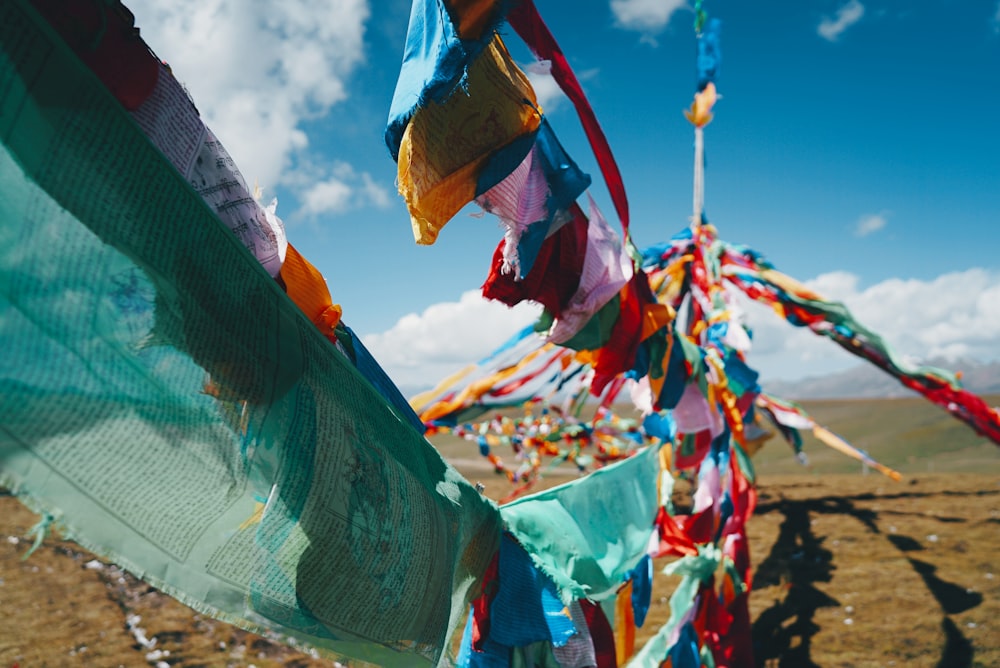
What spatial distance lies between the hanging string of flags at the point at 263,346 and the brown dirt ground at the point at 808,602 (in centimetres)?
341

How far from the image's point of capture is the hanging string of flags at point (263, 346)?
623 mm

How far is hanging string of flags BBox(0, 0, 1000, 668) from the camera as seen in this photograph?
2.04 feet

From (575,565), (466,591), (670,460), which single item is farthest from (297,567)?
(670,460)

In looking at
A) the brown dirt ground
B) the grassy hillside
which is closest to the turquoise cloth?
the brown dirt ground

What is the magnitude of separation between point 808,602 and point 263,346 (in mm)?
5243

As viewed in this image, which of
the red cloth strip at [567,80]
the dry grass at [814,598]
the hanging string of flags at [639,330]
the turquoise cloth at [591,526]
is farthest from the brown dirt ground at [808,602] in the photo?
the red cloth strip at [567,80]

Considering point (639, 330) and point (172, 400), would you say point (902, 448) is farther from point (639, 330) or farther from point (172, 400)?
point (172, 400)

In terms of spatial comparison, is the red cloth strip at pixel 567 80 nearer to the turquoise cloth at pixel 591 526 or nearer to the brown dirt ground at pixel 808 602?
the turquoise cloth at pixel 591 526

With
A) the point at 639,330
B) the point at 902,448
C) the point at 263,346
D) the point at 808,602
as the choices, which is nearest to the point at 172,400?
the point at 263,346

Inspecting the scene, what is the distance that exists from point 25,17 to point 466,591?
1.17 meters

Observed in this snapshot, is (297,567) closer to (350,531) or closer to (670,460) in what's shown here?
(350,531)

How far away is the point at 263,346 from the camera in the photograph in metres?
0.84

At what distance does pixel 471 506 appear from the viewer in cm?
129

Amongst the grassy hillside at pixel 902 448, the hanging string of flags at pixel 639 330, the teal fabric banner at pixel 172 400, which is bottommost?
the teal fabric banner at pixel 172 400
